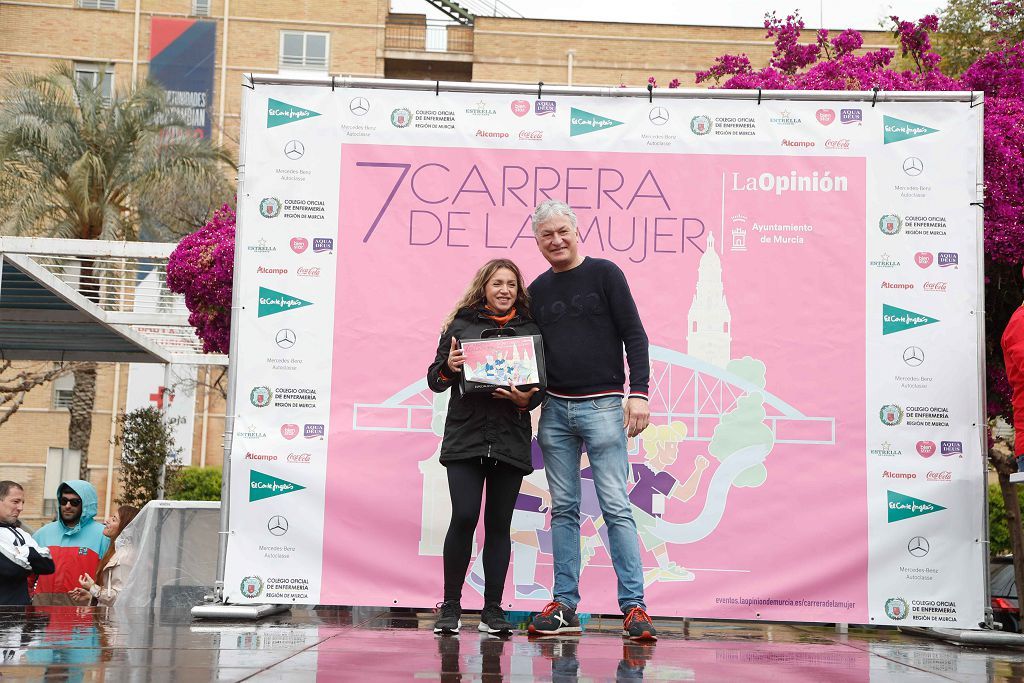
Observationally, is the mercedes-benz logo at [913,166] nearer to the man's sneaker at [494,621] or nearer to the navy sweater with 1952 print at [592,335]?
the navy sweater with 1952 print at [592,335]

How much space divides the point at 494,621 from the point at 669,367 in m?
1.85

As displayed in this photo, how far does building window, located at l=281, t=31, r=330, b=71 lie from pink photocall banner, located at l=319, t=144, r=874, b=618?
29.8 meters

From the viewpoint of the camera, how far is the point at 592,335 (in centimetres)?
547

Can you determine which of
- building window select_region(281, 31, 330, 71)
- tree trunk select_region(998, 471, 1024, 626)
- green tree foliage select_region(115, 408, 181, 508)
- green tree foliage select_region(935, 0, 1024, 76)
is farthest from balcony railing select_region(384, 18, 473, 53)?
tree trunk select_region(998, 471, 1024, 626)

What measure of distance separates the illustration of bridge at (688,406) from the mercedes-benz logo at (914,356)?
1.71 feet

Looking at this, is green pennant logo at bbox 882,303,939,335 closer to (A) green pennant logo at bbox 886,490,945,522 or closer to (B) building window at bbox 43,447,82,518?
(A) green pennant logo at bbox 886,490,945,522

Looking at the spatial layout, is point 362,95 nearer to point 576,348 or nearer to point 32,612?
point 576,348

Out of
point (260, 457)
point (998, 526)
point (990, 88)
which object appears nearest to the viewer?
point (260, 457)

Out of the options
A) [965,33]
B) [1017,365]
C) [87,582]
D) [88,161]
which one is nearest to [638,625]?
[1017,365]

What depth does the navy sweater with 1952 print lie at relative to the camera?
545 cm

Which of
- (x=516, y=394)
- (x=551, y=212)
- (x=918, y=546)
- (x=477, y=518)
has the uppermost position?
(x=551, y=212)

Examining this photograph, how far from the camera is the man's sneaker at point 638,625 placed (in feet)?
17.0

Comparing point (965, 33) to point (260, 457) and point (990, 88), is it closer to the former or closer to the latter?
point (990, 88)

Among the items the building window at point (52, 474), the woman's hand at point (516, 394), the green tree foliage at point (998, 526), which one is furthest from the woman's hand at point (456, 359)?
the building window at point (52, 474)
